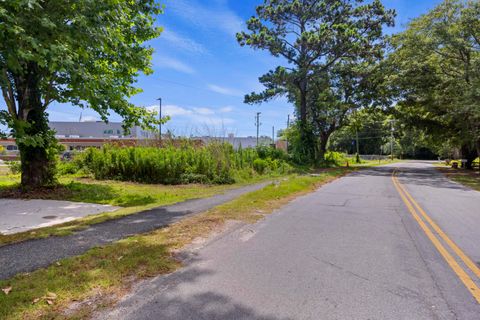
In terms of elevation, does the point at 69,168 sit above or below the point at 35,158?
below

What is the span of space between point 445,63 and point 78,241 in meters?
27.9

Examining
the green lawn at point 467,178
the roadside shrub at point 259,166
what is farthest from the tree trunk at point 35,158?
the green lawn at point 467,178

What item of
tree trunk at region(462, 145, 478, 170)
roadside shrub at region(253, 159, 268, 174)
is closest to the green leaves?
roadside shrub at region(253, 159, 268, 174)

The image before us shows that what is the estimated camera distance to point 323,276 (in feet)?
14.8

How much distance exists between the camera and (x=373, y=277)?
14.8 feet

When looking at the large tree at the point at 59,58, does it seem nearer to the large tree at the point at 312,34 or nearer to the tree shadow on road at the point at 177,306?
the tree shadow on road at the point at 177,306

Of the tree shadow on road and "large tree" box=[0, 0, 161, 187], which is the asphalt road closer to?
the tree shadow on road

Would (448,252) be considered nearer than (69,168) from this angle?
Yes

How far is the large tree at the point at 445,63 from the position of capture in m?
22.4

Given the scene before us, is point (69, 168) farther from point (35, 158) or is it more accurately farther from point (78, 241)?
point (78, 241)

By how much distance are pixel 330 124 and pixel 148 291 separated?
112 ft

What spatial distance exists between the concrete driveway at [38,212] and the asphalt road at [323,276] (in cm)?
405

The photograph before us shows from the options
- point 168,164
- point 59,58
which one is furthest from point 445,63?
point 59,58

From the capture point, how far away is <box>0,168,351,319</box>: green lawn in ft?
11.5
